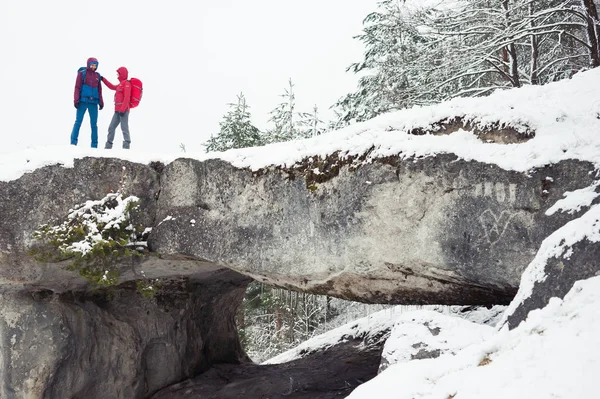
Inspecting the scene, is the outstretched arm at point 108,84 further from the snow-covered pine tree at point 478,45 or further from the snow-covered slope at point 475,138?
the snow-covered pine tree at point 478,45

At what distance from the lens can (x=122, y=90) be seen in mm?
8695

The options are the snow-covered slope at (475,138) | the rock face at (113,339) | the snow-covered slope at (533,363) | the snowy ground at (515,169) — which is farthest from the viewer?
the rock face at (113,339)

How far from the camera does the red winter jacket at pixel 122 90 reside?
8.63 m

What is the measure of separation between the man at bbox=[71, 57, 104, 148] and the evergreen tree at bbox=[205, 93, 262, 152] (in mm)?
9109

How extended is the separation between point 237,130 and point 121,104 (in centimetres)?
924

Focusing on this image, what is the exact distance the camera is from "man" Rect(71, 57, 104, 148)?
8.45 m

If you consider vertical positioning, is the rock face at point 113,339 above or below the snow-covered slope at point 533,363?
below

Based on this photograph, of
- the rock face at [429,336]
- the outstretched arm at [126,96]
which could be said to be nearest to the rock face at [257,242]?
the rock face at [429,336]

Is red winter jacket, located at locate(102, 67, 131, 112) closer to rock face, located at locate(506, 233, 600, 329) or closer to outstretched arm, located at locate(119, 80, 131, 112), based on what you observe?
outstretched arm, located at locate(119, 80, 131, 112)

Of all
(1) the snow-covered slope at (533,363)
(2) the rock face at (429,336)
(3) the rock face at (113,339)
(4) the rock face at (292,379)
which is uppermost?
(1) the snow-covered slope at (533,363)

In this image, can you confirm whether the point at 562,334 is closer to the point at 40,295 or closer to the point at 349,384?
the point at 349,384

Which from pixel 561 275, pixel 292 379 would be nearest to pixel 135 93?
pixel 292 379

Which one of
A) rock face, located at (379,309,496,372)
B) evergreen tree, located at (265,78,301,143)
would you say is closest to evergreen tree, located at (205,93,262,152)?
evergreen tree, located at (265,78,301,143)

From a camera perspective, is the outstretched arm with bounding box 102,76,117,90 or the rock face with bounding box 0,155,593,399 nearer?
the rock face with bounding box 0,155,593,399
